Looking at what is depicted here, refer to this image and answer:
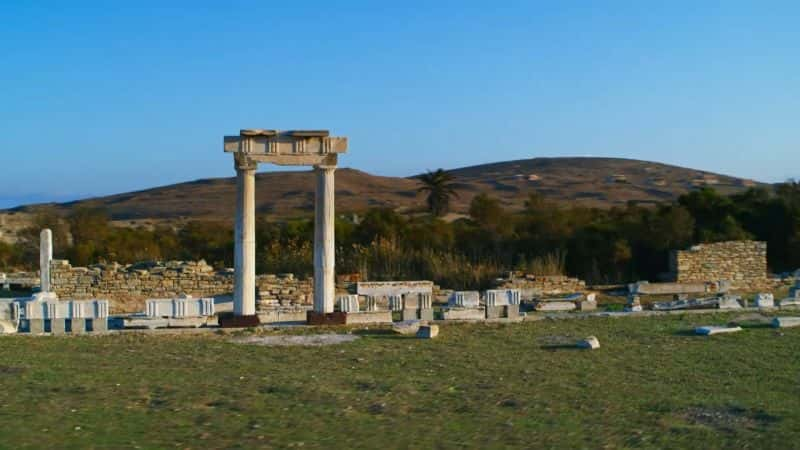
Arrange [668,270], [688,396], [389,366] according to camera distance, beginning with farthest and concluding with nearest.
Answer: [668,270] < [389,366] < [688,396]

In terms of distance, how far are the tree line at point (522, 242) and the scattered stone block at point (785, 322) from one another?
9626mm

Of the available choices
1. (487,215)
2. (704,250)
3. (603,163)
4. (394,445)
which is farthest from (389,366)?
(603,163)

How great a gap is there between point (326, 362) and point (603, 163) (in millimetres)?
93768

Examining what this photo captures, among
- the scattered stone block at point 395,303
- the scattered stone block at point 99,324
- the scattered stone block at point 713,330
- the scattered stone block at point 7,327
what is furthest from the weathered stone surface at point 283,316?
the scattered stone block at point 713,330

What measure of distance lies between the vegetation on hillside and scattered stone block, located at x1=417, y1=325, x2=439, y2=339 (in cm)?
973

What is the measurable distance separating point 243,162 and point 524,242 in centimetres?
1478

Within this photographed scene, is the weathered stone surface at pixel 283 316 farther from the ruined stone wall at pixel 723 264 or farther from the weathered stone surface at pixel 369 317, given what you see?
the ruined stone wall at pixel 723 264

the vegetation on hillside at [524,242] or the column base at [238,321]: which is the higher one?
the vegetation on hillside at [524,242]

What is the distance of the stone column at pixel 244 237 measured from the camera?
1642cm

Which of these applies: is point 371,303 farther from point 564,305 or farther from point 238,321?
point 564,305

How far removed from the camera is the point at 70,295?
22141 millimetres

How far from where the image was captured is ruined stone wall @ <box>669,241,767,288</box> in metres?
25.1

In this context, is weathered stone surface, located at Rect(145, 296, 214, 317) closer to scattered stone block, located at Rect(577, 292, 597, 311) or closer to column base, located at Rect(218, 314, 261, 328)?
column base, located at Rect(218, 314, 261, 328)

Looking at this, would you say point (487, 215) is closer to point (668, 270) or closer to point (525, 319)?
point (668, 270)
